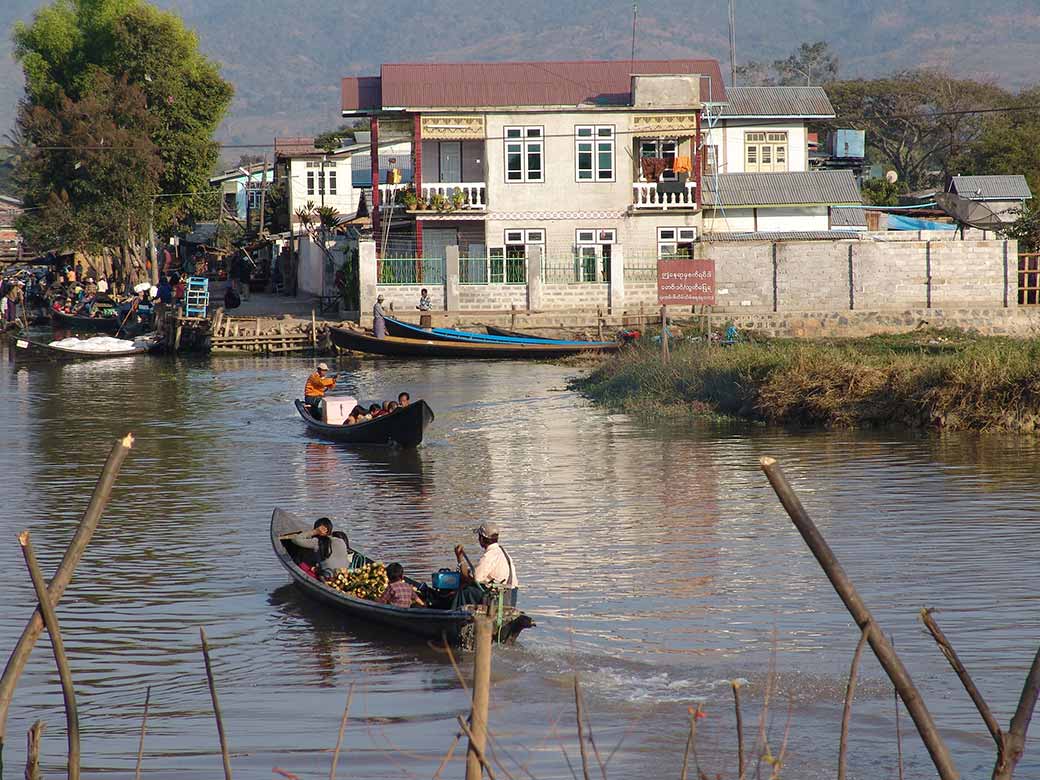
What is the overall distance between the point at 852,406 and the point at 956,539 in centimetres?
852

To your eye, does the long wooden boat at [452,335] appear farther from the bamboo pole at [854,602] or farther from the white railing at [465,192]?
the bamboo pole at [854,602]

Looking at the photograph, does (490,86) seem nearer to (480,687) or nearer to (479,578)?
(479,578)

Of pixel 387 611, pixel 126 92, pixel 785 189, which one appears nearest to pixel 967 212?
pixel 785 189

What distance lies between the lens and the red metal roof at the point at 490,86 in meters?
43.2

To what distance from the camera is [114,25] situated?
5734 cm

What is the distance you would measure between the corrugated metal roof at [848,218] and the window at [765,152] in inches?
111

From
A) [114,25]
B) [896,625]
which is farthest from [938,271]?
[114,25]

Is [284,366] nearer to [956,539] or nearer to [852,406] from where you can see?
[852,406]

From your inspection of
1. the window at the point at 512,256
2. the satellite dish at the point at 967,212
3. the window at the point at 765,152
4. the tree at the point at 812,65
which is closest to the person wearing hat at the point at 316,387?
the window at the point at 512,256

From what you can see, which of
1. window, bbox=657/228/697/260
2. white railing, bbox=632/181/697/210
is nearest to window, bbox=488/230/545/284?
white railing, bbox=632/181/697/210

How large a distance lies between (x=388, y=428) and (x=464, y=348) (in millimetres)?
14986

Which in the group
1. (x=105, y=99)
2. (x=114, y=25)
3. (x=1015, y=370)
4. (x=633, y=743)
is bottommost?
(x=633, y=743)

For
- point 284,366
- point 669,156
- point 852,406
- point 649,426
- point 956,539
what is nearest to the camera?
point 956,539

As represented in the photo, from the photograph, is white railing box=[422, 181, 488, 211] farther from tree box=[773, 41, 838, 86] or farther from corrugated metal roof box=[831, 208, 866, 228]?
tree box=[773, 41, 838, 86]
